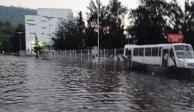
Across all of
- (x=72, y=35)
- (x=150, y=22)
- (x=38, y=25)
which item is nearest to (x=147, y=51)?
(x=150, y=22)

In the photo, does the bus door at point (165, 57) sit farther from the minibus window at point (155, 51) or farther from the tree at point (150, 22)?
the tree at point (150, 22)

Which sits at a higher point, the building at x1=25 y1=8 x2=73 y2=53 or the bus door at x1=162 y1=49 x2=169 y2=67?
the building at x1=25 y1=8 x2=73 y2=53

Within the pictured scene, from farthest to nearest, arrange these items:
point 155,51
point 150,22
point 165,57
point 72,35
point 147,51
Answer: point 72,35 < point 150,22 < point 147,51 < point 155,51 < point 165,57

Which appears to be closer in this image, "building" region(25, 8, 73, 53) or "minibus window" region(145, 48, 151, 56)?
"minibus window" region(145, 48, 151, 56)

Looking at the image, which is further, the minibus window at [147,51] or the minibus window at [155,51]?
the minibus window at [147,51]

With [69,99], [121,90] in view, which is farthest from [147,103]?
[121,90]

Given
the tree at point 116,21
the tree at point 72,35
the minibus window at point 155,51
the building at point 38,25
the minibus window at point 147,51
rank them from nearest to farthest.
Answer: the minibus window at point 155,51 → the minibus window at point 147,51 → the tree at point 116,21 → the tree at point 72,35 → the building at point 38,25

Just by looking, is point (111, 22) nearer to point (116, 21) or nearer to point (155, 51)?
point (116, 21)

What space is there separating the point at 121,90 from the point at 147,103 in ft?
18.5

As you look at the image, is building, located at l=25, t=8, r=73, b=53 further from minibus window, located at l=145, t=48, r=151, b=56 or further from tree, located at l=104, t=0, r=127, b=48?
minibus window, located at l=145, t=48, r=151, b=56

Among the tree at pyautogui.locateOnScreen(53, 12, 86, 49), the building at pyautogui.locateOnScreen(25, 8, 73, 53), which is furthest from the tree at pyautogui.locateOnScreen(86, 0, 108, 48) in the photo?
the building at pyautogui.locateOnScreen(25, 8, 73, 53)

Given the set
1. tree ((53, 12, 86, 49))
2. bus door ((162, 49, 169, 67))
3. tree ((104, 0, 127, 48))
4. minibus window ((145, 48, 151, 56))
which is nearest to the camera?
bus door ((162, 49, 169, 67))

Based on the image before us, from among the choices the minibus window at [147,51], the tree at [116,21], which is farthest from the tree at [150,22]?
the minibus window at [147,51]

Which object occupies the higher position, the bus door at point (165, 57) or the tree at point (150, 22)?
the tree at point (150, 22)
